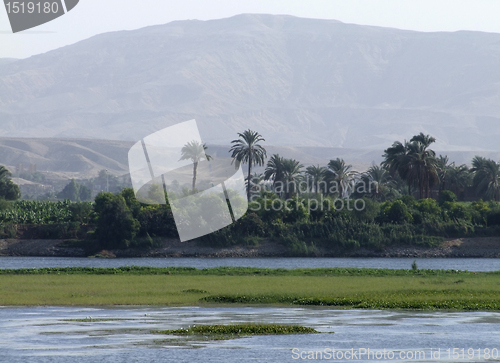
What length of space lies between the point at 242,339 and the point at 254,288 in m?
22.7

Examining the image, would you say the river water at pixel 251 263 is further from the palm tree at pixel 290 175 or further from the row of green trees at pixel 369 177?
the palm tree at pixel 290 175

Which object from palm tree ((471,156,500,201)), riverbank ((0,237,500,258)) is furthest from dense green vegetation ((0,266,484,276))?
palm tree ((471,156,500,201))

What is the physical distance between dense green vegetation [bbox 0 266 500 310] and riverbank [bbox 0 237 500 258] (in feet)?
187

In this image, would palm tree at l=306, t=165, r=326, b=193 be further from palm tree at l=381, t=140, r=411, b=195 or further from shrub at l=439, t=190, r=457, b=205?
palm tree at l=381, t=140, r=411, b=195

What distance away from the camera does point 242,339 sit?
3338cm

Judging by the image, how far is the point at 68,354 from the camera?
2938 centimetres

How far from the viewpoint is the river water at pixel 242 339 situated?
29.5 metres

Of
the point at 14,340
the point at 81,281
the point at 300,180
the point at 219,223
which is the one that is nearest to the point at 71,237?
the point at 219,223

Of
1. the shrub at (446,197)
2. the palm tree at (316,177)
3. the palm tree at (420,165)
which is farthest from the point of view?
the palm tree at (316,177)

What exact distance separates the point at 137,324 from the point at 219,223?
96.6 meters

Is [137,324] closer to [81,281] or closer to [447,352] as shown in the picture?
[447,352]

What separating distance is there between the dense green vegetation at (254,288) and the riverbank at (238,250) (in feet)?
187

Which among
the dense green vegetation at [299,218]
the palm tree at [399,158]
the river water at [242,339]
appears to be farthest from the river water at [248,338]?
the palm tree at [399,158]

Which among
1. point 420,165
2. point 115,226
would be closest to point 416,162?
point 420,165
